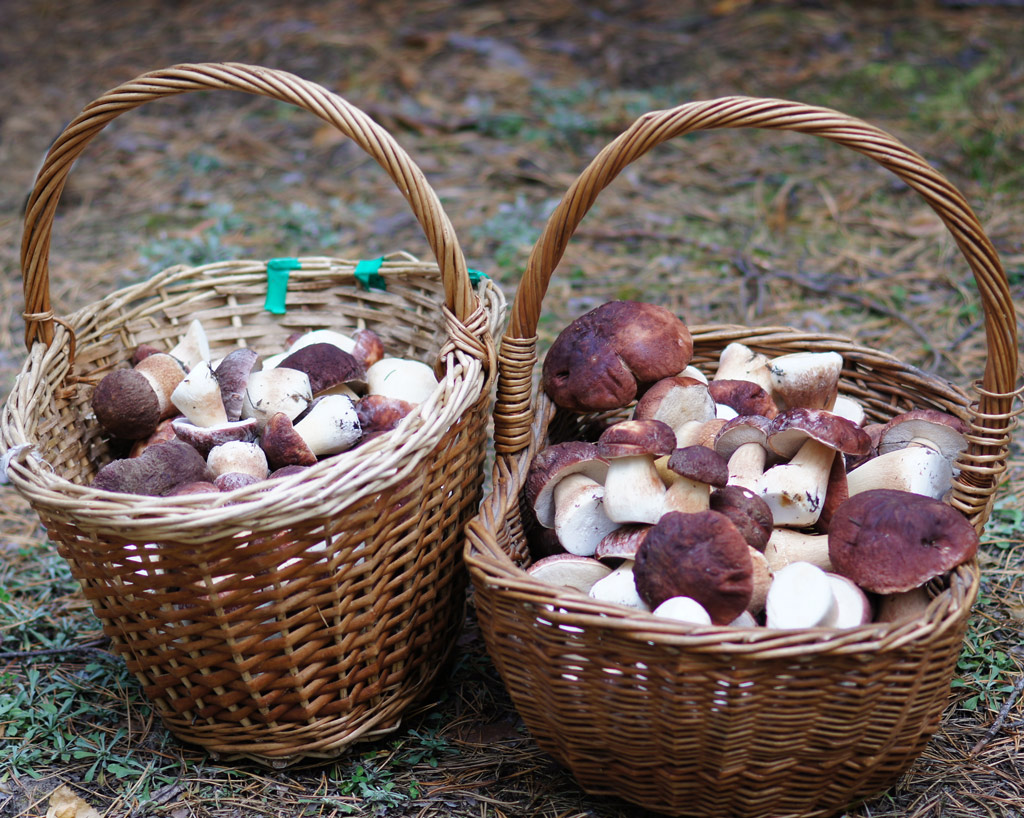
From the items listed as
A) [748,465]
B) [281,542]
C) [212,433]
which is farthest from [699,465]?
[212,433]

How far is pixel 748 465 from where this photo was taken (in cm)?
185

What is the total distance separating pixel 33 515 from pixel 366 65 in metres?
3.93

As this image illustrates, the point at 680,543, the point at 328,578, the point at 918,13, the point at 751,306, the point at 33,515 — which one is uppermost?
the point at 918,13

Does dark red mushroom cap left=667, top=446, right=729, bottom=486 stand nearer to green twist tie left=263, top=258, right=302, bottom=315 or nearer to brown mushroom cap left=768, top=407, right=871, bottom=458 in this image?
brown mushroom cap left=768, top=407, right=871, bottom=458

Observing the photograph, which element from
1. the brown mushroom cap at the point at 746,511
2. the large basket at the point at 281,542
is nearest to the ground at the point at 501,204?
the large basket at the point at 281,542

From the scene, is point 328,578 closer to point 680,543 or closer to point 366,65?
point 680,543

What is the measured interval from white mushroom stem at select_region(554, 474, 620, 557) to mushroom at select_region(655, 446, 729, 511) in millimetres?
155

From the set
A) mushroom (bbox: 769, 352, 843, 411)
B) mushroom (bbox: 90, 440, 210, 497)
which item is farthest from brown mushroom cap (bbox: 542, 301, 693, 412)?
mushroom (bbox: 90, 440, 210, 497)

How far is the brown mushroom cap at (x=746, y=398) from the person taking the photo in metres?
2.04

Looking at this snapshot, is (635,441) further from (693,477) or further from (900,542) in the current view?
(900,542)

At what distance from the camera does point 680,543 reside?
4.98 ft

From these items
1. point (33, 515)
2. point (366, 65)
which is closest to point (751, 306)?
point (33, 515)

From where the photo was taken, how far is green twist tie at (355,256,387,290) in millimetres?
2426

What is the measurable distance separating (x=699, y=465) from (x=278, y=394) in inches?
38.0
